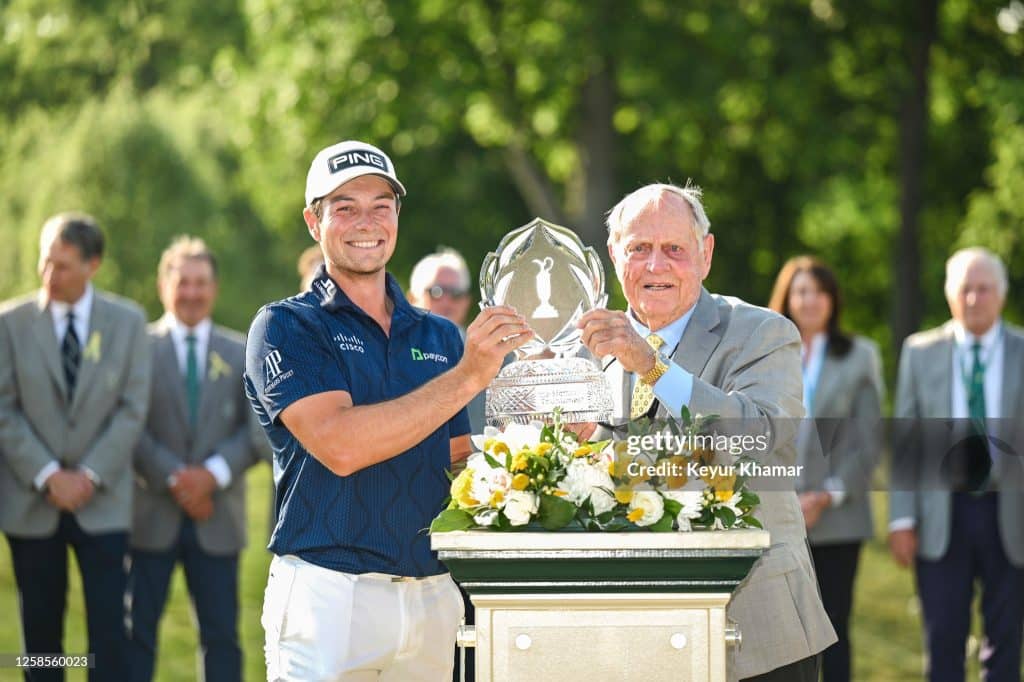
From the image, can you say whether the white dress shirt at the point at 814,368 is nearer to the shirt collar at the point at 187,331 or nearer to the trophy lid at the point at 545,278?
the shirt collar at the point at 187,331

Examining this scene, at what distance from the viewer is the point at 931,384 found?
24.7 feet

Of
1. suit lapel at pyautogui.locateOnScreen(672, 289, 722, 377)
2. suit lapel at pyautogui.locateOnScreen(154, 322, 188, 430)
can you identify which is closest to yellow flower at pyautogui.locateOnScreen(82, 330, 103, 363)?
suit lapel at pyautogui.locateOnScreen(154, 322, 188, 430)

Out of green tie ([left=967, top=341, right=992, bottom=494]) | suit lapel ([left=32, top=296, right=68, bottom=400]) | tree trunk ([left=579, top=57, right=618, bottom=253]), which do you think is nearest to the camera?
green tie ([left=967, top=341, right=992, bottom=494])

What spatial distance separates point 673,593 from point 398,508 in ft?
3.02

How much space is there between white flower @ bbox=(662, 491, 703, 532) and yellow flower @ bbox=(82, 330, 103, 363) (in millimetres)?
4693

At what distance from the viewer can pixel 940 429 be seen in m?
6.78

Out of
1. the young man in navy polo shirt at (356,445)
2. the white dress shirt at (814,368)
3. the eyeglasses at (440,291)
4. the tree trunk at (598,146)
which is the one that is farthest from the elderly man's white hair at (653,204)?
the tree trunk at (598,146)

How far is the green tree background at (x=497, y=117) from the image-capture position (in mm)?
16984

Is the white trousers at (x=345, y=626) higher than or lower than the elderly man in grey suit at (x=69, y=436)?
lower

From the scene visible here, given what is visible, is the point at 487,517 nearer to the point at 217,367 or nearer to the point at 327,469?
the point at 327,469

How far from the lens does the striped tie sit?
290 inches

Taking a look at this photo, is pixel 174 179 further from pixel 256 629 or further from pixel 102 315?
pixel 102 315

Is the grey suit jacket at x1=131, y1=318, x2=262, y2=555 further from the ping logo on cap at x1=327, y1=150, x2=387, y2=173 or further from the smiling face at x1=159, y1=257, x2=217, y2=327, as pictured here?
the ping logo on cap at x1=327, y1=150, x2=387, y2=173

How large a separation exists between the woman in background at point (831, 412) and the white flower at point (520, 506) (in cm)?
385
